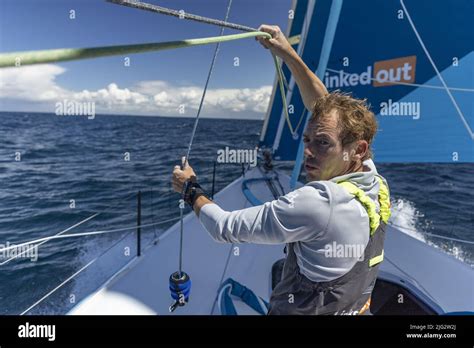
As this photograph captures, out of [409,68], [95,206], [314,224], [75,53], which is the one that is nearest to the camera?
[75,53]

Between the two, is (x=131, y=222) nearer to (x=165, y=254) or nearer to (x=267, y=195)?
(x=267, y=195)

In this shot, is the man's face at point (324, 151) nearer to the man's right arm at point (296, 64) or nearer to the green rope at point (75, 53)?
the green rope at point (75, 53)

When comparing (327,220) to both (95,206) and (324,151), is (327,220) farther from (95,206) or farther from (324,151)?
(95,206)

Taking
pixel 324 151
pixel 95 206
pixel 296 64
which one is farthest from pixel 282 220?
pixel 95 206

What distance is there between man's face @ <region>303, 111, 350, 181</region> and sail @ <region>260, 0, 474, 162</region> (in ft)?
6.28

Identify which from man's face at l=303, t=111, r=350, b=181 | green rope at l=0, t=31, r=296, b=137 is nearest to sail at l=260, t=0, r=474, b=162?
man's face at l=303, t=111, r=350, b=181

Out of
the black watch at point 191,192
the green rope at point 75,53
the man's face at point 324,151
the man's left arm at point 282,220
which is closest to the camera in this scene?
the green rope at point 75,53

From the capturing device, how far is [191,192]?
136cm

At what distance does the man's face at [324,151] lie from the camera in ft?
3.78

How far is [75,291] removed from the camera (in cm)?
419

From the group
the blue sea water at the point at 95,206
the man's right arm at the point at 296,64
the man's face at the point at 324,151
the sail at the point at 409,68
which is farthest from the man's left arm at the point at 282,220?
the sail at the point at 409,68

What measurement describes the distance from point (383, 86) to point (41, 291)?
562 centimetres

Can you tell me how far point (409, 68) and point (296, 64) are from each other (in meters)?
2.33
